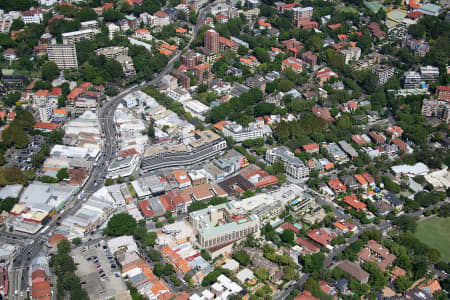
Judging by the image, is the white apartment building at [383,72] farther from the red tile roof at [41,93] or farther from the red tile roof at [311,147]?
the red tile roof at [41,93]

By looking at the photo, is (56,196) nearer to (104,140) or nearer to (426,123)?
(104,140)

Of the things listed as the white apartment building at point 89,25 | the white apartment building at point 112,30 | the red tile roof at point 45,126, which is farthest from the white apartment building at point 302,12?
the red tile roof at point 45,126

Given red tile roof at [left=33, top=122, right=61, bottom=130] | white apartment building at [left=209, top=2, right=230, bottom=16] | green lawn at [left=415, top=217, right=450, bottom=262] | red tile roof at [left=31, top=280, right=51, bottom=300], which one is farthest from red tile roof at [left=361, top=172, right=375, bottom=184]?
white apartment building at [left=209, top=2, right=230, bottom=16]

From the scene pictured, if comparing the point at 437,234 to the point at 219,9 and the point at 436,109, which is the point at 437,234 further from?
the point at 219,9

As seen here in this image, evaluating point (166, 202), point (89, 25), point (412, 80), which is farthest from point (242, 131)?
point (89, 25)

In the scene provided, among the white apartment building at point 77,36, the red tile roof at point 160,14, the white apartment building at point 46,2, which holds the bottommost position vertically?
the white apartment building at point 77,36
